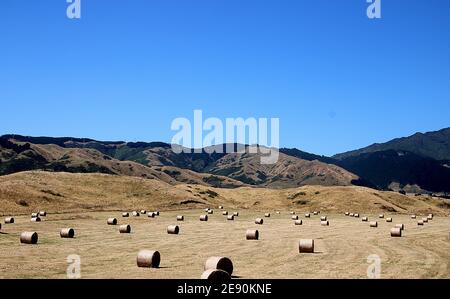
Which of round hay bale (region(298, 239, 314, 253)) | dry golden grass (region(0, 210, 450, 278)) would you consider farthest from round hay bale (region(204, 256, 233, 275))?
round hay bale (region(298, 239, 314, 253))

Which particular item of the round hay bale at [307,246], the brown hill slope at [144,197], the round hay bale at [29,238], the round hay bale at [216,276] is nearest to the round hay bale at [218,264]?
the round hay bale at [216,276]

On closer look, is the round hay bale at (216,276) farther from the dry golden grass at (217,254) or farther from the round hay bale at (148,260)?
the round hay bale at (148,260)

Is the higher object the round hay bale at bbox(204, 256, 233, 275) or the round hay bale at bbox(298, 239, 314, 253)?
the round hay bale at bbox(204, 256, 233, 275)

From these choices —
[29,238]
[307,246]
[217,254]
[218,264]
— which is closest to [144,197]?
[29,238]

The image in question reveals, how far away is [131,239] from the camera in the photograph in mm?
37188

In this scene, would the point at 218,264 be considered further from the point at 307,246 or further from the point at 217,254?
the point at 307,246

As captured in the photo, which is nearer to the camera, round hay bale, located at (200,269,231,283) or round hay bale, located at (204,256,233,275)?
round hay bale, located at (200,269,231,283)

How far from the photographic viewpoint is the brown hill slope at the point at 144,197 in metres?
78.4

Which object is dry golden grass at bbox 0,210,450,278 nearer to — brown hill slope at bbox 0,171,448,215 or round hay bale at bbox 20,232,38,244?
round hay bale at bbox 20,232,38,244

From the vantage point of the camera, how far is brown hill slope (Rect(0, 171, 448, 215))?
257 feet

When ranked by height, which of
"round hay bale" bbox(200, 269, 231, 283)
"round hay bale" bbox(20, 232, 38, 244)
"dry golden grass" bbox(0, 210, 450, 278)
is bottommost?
"dry golden grass" bbox(0, 210, 450, 278)

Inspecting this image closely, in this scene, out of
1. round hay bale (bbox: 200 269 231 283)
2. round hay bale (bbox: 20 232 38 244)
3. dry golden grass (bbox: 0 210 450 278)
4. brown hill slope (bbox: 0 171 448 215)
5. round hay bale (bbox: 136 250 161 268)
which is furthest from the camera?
brown hill slope (bbox: 0 171 448 215)
